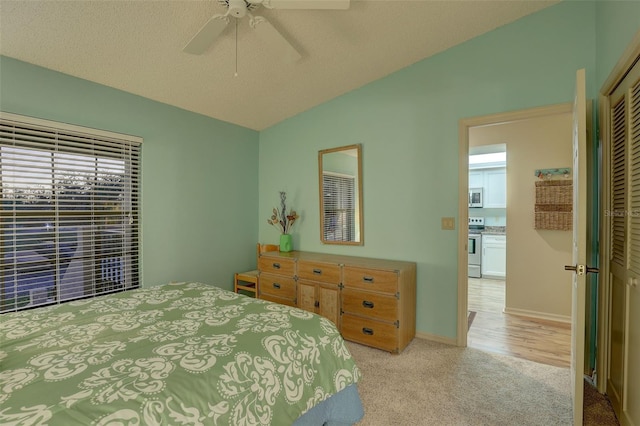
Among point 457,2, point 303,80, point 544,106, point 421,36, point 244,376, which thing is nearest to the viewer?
point 244,376

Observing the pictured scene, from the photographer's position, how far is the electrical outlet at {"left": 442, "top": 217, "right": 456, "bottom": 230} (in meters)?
2.82

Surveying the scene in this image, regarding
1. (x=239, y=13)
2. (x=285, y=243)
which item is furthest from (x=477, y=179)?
(x=239, y=13)

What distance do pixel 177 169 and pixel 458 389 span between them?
323 centimetres

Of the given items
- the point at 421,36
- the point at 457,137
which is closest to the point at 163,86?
the point at 421,36

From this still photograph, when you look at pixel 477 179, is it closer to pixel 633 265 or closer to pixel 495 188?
pixel 495 188

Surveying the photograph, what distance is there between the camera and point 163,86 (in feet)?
9.26

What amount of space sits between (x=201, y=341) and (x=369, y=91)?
2916mm

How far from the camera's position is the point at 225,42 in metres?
2.37

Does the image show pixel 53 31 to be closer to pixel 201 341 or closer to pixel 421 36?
pixel 201 341

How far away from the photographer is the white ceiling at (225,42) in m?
1.97

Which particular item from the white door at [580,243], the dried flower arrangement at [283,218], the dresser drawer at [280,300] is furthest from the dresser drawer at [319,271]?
the white door at [580,243]

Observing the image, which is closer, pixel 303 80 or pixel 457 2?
pixel 457 2

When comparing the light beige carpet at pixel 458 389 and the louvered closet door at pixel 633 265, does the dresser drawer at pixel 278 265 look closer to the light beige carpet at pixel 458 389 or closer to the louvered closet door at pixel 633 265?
the light beige carpet at pixel 458 389

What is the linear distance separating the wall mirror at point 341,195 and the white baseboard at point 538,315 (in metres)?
2.13
